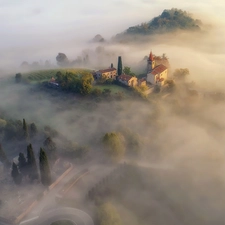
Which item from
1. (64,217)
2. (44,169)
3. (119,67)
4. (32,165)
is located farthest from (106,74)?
(64,217)

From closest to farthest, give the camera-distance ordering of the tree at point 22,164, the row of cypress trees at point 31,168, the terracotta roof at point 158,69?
the row of cypress trees at point 31,168, the tree at point 22,164, the terracotta roof at point 158,69

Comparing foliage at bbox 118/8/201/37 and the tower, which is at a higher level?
foliage at bbox 118/8/201/37

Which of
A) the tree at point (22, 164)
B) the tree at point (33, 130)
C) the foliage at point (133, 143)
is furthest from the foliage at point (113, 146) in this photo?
the tree at point (33, 130)

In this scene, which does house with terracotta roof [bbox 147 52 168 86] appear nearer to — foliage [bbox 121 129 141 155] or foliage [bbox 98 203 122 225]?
foliage [bbox 121 129 141 155]

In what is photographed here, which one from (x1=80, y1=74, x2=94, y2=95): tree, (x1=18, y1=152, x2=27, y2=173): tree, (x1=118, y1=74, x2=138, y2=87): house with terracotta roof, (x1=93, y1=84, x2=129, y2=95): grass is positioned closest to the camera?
(x1=18, y1=152, x2=27, y2=173): tree

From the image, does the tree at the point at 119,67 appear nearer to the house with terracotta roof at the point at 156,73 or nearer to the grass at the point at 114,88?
the grass at the point at 114,88

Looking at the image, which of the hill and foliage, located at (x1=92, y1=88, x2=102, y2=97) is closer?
foliage, located at (x1=92, y1=88, x2=102, y2=97)

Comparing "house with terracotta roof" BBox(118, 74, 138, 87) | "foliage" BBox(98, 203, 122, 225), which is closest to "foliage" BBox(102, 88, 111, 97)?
"house with terracotta roof" BBox(118, 74, 138, 87)
